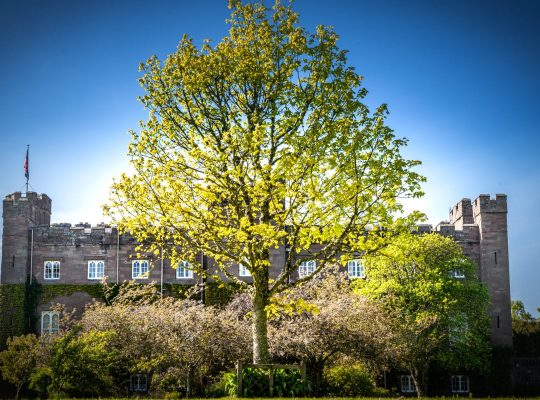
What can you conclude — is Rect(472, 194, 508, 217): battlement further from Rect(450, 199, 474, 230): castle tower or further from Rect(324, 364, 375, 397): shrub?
Rect(324, 364, 375, 397): shrub

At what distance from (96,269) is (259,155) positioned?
94.0 ft

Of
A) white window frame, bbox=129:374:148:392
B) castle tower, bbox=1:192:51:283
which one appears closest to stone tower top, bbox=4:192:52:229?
castle tower, bbox=1:192:51:283

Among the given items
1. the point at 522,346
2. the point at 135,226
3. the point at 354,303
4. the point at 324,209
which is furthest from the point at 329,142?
the point at 522,346

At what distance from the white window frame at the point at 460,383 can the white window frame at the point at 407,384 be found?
254 centimetres

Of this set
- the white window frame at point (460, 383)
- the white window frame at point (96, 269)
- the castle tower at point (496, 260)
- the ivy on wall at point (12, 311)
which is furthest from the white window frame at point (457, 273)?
the ivy on wall at point (12, 311)

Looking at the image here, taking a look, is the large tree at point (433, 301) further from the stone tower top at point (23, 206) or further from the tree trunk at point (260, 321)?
the stone tower top at point (23, 206)

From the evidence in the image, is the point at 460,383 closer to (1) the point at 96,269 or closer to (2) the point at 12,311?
(1) the point at 96,269

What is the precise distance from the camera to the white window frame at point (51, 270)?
47.3m

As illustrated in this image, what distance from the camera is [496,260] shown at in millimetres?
47969

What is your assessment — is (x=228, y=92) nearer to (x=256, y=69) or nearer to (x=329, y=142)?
(x=256, y=69)

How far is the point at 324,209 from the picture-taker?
69.3 feet

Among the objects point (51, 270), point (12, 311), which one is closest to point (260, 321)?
point (12, 311)

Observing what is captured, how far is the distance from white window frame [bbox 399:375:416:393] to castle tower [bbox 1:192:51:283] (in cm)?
2541

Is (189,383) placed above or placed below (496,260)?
below
